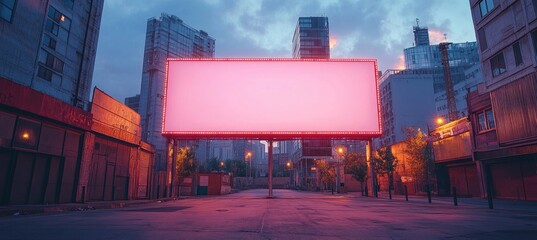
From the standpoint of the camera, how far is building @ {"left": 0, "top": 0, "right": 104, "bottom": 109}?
1024 inches

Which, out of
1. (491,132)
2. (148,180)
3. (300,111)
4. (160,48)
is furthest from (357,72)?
(160,48)

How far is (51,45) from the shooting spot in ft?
106

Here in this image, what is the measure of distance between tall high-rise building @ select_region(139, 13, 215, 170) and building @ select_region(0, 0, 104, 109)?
6431 centimetres

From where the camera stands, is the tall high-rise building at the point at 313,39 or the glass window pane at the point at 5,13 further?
the tall high-rise building at the point at 313,39

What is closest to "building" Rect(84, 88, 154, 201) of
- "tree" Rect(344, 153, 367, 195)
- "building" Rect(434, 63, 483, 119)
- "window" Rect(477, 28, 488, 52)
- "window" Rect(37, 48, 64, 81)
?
"window" Rect(37, 48, 64, 81)

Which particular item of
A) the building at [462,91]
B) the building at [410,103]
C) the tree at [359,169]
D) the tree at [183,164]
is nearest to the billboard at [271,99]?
the tree at [183,164]

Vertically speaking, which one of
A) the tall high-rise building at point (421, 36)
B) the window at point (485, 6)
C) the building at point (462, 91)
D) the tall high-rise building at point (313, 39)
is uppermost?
the tall high-rise building at point (421, 36)

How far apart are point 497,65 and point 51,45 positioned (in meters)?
39.3

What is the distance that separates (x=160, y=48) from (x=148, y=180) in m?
82.5

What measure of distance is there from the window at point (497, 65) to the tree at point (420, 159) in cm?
1218

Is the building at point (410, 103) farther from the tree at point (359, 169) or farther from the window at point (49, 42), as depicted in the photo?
the window at point (49, 42)

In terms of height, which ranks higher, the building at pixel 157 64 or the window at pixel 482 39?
the building at pixel 157 64

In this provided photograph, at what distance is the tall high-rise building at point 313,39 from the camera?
141000mm

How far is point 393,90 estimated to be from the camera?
96.3 meters
